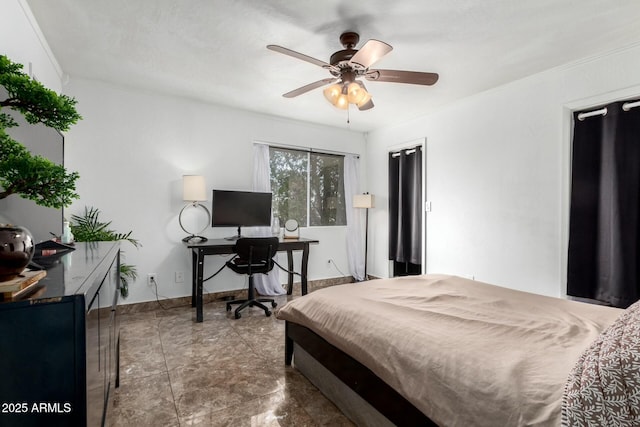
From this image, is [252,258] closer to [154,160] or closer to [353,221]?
[154,160]

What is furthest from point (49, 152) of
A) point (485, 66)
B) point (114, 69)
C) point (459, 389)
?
point (485, 66)

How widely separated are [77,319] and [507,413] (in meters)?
1.23

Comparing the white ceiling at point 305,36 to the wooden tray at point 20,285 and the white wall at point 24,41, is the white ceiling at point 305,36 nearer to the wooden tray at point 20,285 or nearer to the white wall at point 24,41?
the white wall at point 24,41

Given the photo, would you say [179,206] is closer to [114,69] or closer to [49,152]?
[114,69]

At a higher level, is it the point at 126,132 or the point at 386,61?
the point at 386,61

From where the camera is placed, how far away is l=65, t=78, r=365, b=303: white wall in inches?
131

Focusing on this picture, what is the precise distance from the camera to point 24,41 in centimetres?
208

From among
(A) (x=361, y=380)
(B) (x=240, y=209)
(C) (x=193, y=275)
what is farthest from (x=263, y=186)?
(A) (x=361, y=380)

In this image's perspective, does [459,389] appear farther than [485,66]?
No

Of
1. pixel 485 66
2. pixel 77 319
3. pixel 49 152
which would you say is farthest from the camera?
pixel 485 66

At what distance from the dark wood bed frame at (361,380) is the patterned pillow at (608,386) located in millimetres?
503

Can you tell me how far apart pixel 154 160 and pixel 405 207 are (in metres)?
3.33

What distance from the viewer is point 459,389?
3.59ft

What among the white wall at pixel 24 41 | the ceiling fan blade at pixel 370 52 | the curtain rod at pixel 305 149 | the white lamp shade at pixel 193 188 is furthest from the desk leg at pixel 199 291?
the ceiling fan blade at pixel 370 52
